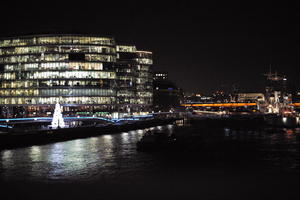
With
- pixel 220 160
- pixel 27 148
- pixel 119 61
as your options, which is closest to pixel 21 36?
pixel 119 61

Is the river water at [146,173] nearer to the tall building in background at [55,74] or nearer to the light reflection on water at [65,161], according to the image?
the light reflection on water at [65,161]

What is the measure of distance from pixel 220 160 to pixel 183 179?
41.1 ft

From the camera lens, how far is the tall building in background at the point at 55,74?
366 feet

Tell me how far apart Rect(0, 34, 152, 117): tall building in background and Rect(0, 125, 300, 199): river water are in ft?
186

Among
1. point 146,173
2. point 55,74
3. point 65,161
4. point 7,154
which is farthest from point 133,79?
point 146,173

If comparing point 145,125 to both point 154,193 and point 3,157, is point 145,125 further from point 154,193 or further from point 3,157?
point 154,193

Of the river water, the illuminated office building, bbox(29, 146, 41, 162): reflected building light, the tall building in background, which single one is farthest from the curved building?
the river water

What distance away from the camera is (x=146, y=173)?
3878 centimetres

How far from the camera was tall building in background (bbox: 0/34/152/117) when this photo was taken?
11144 centimetres

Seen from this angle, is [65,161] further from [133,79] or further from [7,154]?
[133,79]

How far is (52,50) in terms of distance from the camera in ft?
368

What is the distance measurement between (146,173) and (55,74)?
78.8m

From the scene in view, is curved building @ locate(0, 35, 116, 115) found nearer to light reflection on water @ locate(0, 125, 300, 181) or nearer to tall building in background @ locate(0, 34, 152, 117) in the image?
tall building in background @ locate(0, 34, 152, 117)

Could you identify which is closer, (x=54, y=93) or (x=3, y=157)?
(x=3, y=157)
